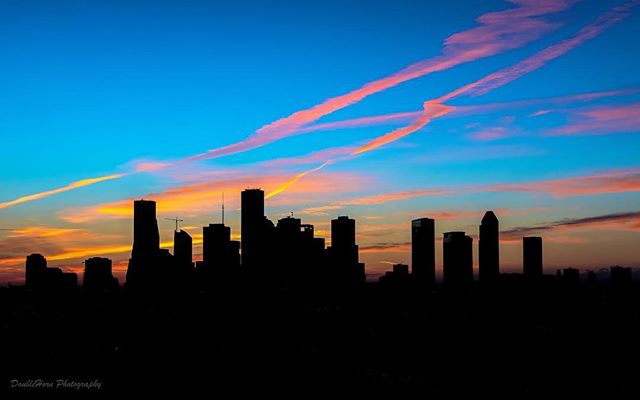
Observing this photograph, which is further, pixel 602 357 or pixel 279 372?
pixel 602 357

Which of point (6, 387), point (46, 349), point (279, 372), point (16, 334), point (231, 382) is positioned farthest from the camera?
point (16, 334)

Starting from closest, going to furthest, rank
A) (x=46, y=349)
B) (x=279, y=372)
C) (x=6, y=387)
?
(x=6, y=387)
(x=279, y=372)
(x=46, y=349)

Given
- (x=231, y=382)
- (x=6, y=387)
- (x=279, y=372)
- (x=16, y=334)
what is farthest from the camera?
(x=16, y=334)

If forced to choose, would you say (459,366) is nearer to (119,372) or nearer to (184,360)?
(184,360)

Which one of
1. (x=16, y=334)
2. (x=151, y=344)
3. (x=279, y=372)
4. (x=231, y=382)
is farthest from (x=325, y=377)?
(x=16, y=334)

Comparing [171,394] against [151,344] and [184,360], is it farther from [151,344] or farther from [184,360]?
[151,344]

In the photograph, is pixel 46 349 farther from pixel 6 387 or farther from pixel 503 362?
pixel 503 362

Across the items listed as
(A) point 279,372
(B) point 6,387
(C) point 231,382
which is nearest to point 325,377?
(A) point 279,372

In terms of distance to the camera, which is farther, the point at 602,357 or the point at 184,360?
the point at 602,357

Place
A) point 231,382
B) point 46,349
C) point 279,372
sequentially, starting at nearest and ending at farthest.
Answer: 1. point 231,382
2. point 279,372
3. point 46,349
